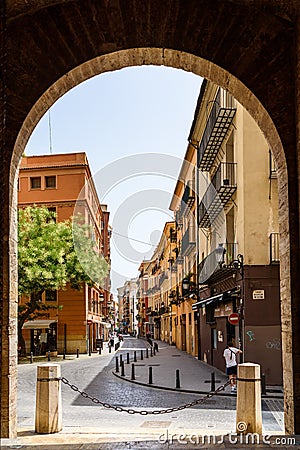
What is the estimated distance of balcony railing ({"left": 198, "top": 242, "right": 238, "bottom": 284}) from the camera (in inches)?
780

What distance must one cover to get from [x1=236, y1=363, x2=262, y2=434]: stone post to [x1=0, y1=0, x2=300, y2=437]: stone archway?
86cm

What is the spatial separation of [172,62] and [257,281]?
1050 cm

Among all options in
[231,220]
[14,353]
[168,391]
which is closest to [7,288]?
[14,353]

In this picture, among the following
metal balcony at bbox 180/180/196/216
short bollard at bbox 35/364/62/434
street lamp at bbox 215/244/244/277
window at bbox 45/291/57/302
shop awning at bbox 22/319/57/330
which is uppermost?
metal balcony at bbox 180/180/196/216

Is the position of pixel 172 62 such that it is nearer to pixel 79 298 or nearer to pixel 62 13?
pixel 62 13

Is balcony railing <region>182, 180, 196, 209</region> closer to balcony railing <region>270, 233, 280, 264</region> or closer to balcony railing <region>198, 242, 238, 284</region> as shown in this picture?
balcony railing <region>198, 242, 238, 284</region>

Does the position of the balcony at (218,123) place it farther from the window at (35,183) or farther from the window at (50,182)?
the window at (35,183)

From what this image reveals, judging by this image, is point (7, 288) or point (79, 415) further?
point (79, 415)

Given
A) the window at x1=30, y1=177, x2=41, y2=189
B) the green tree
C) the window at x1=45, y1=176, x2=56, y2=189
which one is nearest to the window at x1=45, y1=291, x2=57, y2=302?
the green tree

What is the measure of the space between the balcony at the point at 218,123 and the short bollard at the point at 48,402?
12.6m

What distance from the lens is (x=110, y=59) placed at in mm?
8430

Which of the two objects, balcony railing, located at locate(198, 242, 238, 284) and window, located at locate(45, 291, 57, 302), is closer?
balcony railing, located at locate(198, 242, 238, 284)

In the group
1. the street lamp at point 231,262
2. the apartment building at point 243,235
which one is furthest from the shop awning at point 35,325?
the street lamp at point 231,262

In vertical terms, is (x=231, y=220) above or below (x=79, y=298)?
above
